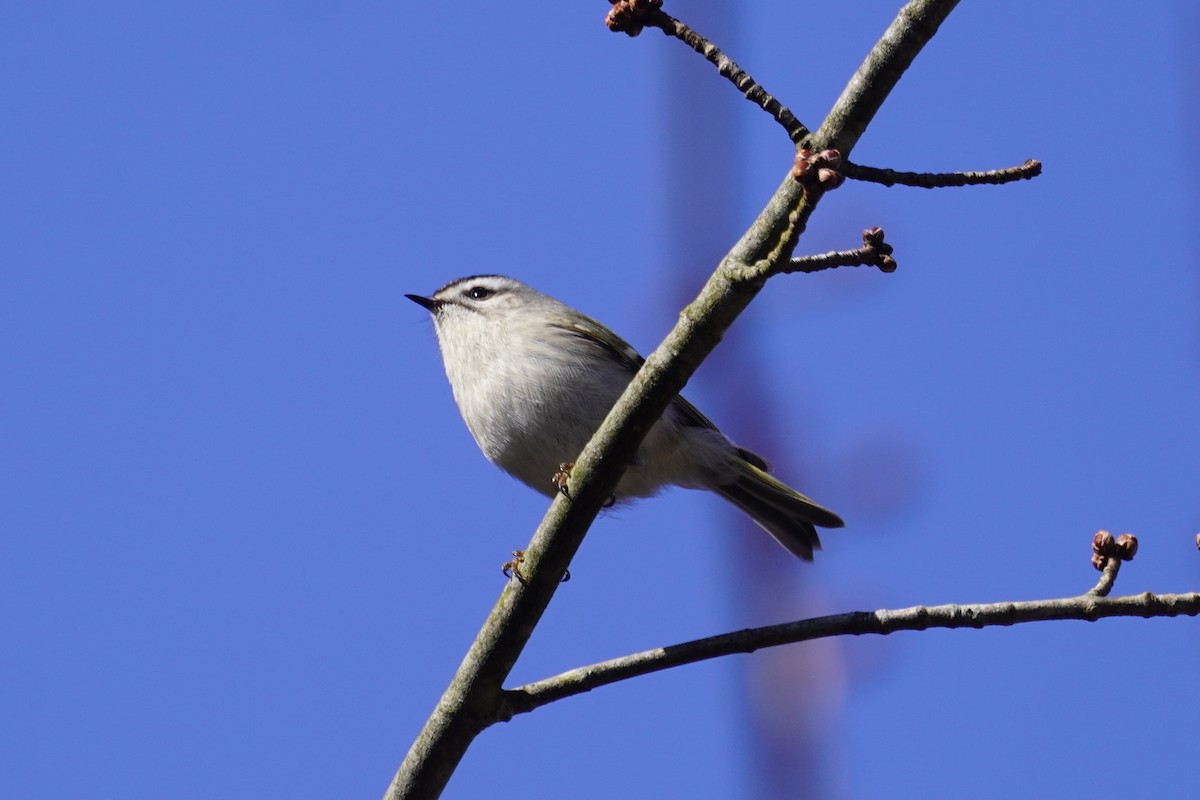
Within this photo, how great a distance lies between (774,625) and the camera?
2691 millimetres

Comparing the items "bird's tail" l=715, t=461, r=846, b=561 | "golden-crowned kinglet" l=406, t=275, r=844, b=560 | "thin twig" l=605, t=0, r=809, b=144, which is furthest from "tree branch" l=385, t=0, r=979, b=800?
"bird's tail" l=715, t=461, r=846, b=561

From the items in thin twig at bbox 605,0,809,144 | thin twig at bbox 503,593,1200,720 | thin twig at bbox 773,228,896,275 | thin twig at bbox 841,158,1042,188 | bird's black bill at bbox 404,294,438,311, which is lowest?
thin twig at bbox 503,593,1200,720

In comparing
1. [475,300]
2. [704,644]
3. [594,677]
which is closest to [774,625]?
[704,644]

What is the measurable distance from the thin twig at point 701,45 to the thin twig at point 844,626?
1079 millimetres

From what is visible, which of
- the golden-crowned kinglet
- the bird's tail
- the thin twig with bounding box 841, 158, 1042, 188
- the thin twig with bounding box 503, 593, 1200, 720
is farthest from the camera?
the bird's tail

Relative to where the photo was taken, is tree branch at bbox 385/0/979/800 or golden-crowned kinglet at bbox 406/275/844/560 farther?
golden-crowned kinglet at bbox 406/275/844/560

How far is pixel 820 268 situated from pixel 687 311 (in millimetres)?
373

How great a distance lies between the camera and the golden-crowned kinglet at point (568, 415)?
4.52m

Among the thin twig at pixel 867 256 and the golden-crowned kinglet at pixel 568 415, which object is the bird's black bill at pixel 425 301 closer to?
the golden-crowned kinglet at pixel 568 415

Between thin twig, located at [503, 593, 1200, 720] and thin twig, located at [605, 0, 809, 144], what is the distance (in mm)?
1079

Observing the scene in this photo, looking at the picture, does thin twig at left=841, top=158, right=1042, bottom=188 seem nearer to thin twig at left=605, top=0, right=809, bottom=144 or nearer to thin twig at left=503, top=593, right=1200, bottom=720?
thin twig at left=605, top=0, right=809, bottom=144

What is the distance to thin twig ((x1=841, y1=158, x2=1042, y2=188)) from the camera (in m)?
2.36

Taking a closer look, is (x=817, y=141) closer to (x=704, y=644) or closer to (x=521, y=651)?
(x=704, y=644)

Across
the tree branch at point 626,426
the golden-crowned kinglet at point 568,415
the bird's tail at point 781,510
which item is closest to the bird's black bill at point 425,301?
the golden-crowned kinglet at point 568,415
